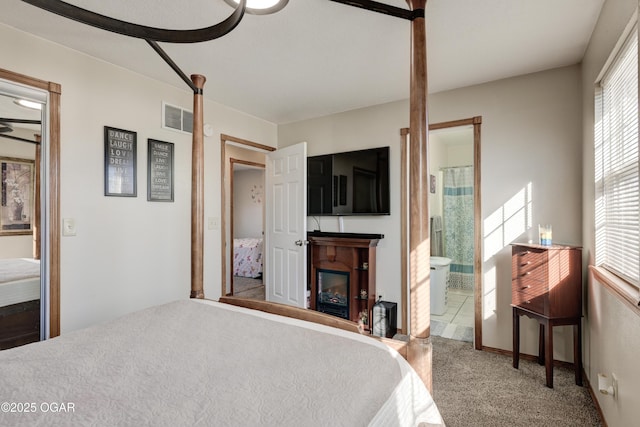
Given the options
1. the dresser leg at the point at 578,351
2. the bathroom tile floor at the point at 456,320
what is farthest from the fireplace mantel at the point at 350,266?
the dresser leg at the point at 578,351

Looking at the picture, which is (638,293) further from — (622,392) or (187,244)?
(187,244)

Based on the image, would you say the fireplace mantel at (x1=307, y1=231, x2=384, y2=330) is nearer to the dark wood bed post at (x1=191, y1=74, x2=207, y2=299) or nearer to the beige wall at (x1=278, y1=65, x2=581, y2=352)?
the beige wall at (x1=278, y1=65, x2=581, y2=352)

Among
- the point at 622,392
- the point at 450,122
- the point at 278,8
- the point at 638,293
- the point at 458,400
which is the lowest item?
the point at 458,400

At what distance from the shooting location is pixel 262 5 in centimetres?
177

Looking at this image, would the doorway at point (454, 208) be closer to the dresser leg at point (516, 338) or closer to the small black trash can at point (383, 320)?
the small black trash can at point (383, 320)

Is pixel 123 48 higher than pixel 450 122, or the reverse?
pixel 123 48

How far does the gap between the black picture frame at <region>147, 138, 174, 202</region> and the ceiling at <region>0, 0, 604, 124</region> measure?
1.95ft

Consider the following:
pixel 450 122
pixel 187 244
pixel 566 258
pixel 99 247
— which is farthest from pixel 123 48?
pixel 566 258

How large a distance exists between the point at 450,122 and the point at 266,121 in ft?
7.13

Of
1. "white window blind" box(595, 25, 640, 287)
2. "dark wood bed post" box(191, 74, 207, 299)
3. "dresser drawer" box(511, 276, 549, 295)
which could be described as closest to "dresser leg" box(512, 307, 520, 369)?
"dresser drawer" box(511, 276, 549, 295)

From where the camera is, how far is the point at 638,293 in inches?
52.6

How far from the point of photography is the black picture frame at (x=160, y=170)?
276cm

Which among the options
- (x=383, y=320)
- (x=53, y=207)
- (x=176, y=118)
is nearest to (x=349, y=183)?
(x=383, y=320)

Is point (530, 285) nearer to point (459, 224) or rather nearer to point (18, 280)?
point (459, 224)
